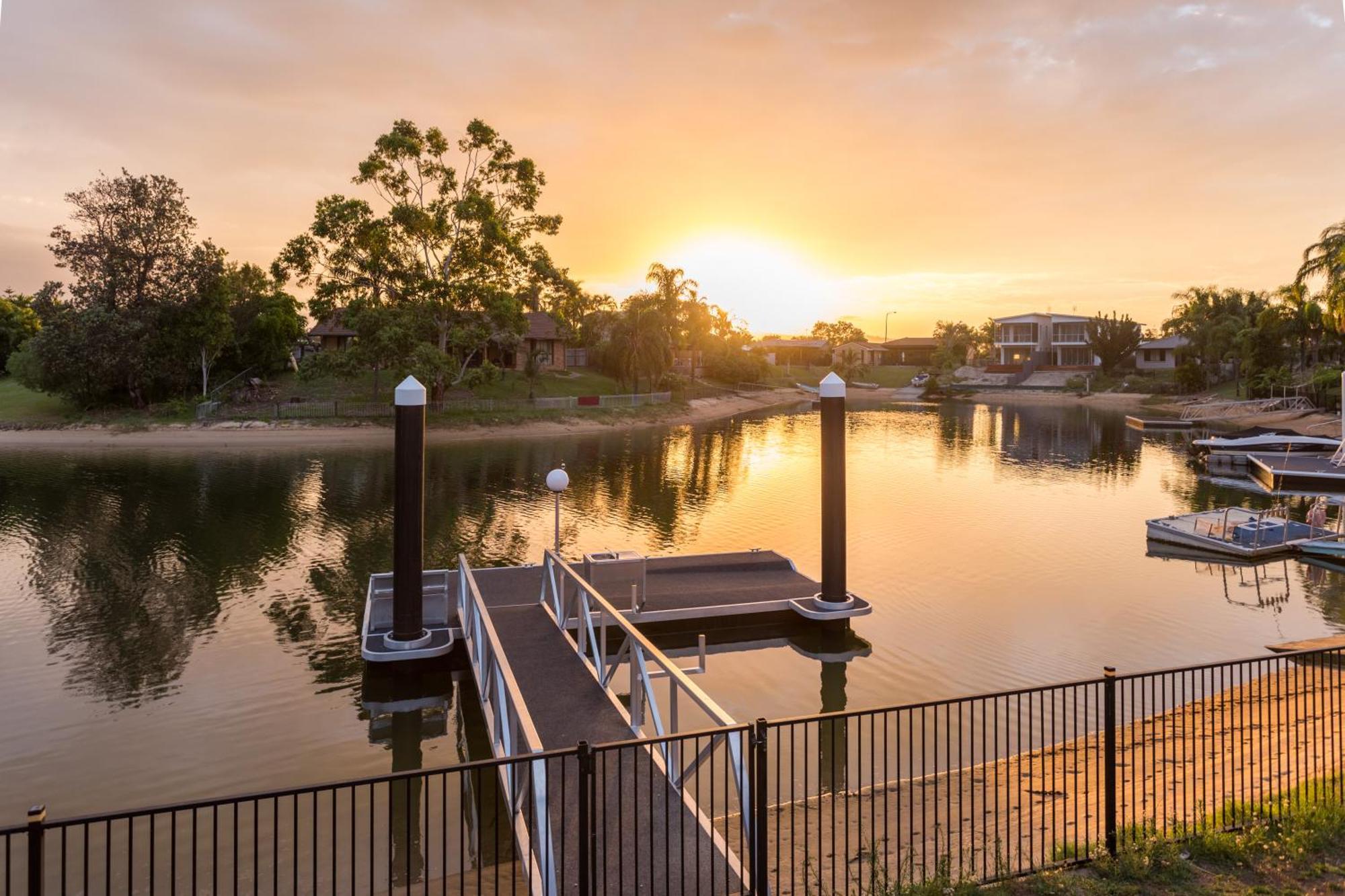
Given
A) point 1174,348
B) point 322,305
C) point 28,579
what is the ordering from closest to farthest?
point 28,579
point 322,305
point 1174,348

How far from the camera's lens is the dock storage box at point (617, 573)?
55.1 ft

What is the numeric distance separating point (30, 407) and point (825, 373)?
93.2 meters

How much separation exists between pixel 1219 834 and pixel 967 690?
6.98 m

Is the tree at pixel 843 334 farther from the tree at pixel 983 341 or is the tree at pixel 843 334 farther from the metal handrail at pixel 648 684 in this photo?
the metal handrail at pixel 648 684

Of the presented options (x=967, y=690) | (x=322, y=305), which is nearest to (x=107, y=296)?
(x=322, y=305)

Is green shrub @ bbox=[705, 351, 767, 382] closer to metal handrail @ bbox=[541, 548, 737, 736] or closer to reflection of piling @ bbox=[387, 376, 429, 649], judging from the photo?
metal handrail @ bbox=[541, 548, 737, 736]

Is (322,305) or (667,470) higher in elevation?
(322,305)

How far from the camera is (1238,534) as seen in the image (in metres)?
24.4

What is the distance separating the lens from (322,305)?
5409 cm

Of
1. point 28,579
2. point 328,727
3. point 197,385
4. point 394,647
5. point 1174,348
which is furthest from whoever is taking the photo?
point 1174,348

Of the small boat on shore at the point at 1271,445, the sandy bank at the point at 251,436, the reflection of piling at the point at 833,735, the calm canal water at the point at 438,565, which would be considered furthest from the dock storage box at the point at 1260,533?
the sandy bank at the point at 251,436

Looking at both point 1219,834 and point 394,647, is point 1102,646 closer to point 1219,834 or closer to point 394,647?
point 1219,834

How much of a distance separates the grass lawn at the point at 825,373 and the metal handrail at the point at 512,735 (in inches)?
3900

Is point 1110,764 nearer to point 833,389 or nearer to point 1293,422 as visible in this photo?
point 833,389
